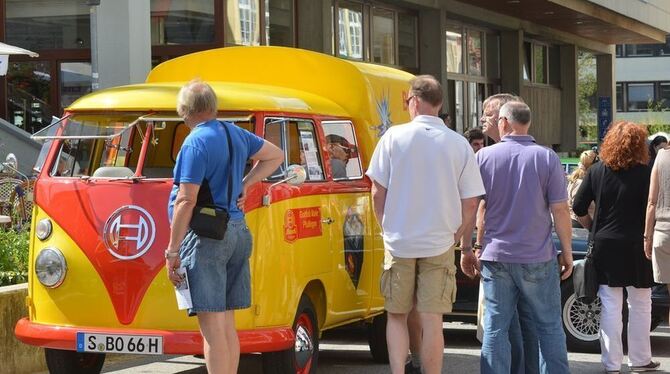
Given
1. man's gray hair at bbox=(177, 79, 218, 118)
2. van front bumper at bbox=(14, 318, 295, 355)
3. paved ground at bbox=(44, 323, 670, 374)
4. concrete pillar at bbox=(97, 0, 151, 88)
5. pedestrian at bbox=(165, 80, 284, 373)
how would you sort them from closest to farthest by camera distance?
pedestrian at bbox=(165, 80, 284, 373) → man's gray hair at bbox=(177, 79, 218, 118) → van front bumper at bbox=(14, 318, 295, 355) → paved ground at bbox=(44, 323, 670, 374) → concrete pillar at bbox=(97, 0, 151, 88)

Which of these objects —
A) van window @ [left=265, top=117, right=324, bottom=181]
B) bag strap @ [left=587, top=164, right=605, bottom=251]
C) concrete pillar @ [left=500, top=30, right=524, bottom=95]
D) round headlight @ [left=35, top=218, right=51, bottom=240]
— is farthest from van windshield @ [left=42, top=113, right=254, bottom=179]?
Answer: concrete pillar @ [left=500, top=30, right=524, bottom=95]

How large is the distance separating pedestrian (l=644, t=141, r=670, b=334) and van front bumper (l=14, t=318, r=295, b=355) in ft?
9.73

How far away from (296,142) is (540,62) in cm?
3454

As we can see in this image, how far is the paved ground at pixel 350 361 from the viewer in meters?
10.4

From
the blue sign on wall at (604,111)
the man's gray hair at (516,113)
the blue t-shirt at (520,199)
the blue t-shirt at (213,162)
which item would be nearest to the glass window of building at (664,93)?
the blue sign on wall at (604,111)

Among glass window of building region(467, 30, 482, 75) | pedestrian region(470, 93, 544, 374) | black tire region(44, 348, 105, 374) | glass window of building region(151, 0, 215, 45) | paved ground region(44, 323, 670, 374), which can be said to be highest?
glass window of building region(467, 30, 482, 75)

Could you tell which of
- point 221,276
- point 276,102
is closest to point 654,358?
point 276,102

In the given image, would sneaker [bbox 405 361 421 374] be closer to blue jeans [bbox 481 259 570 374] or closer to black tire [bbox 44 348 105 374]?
blue jeans [bbox 481 259 570 374]

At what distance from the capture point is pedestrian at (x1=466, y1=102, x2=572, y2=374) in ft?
26.2

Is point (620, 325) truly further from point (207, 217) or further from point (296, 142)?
point (207, 217)

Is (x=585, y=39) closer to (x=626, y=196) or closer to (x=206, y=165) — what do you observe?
(x=626, y=196)

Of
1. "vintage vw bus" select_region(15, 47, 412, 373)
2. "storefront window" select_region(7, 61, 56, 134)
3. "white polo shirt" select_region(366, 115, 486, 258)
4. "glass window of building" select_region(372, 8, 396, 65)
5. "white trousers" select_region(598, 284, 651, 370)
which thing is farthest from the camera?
"glass window of building" select_region(372, 8, 396, 65)

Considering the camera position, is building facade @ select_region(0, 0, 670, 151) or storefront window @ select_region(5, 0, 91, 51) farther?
storefront window @ select_region(5, 0, 91, 51)

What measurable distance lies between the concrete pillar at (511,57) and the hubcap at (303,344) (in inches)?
1156
